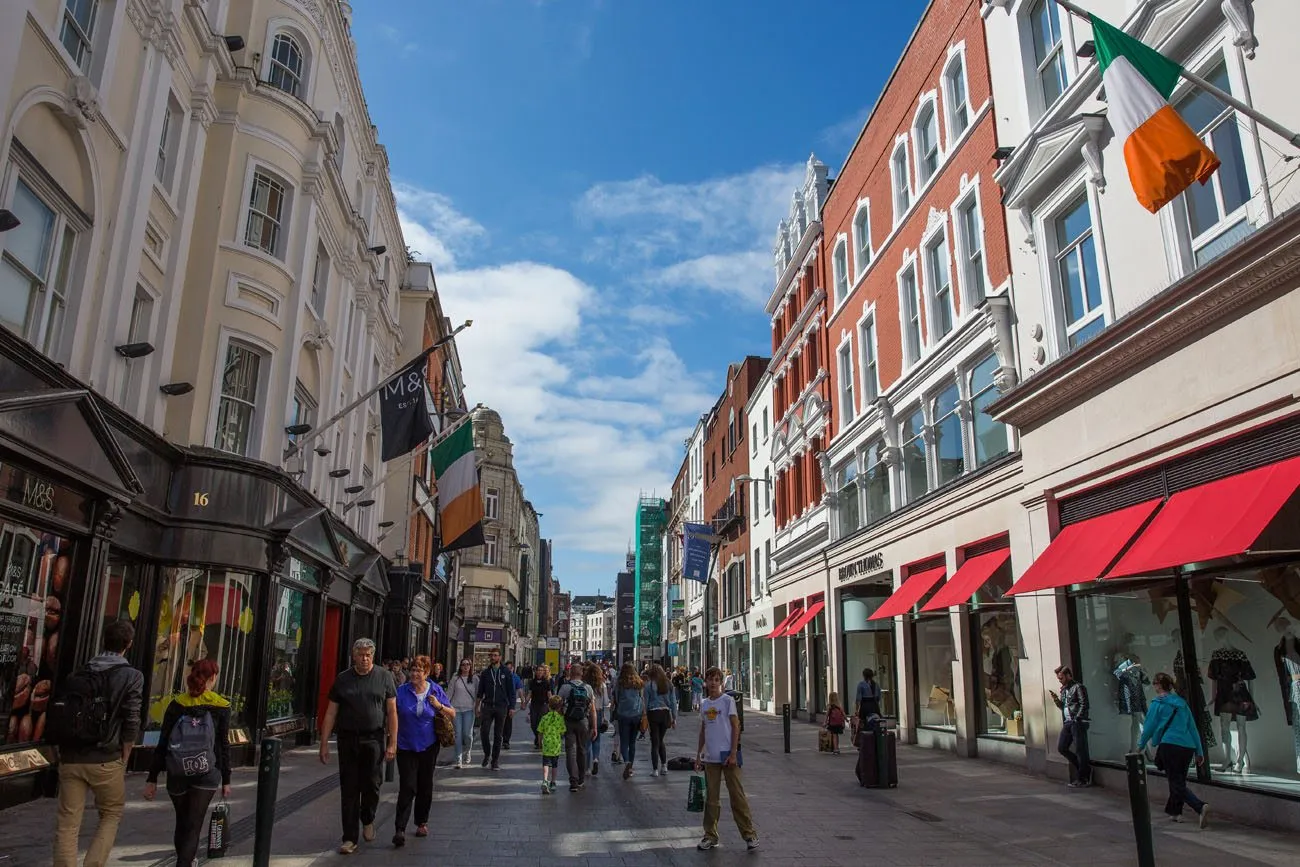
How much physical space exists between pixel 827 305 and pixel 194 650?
20.3m

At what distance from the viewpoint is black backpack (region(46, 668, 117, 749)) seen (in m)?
6.12

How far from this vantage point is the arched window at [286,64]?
1753cm

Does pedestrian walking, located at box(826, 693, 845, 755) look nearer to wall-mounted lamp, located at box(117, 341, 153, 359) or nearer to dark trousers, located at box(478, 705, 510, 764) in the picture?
dark trousers, located at box(478, 705, 510, 764)

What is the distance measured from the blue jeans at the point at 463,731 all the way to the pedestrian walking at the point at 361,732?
7028 mm

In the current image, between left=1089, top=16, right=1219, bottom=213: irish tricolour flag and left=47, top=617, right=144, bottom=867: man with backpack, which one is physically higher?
left=1089, top=16, right=1219, bottom=213: irish tricolour flag

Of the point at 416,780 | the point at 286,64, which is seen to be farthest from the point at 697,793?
the point at 286,64

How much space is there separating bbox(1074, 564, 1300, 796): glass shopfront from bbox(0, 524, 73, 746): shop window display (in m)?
13.6

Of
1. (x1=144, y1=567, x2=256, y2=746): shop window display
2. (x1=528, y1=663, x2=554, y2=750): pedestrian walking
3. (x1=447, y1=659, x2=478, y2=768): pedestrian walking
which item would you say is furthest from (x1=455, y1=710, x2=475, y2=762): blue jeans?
(x1=144, y1=567, x2=256, y2=746): shop window display

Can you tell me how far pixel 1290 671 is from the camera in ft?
32.2

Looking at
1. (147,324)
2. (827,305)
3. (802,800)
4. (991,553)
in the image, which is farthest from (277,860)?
(827,305)

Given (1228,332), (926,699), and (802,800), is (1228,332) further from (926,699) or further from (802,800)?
(926,699)

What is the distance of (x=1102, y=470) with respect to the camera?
12.9 meters

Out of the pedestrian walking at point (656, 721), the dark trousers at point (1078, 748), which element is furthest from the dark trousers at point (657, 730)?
the dark trousers at point (1078, 748)

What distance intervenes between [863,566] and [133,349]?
17.7 metres
